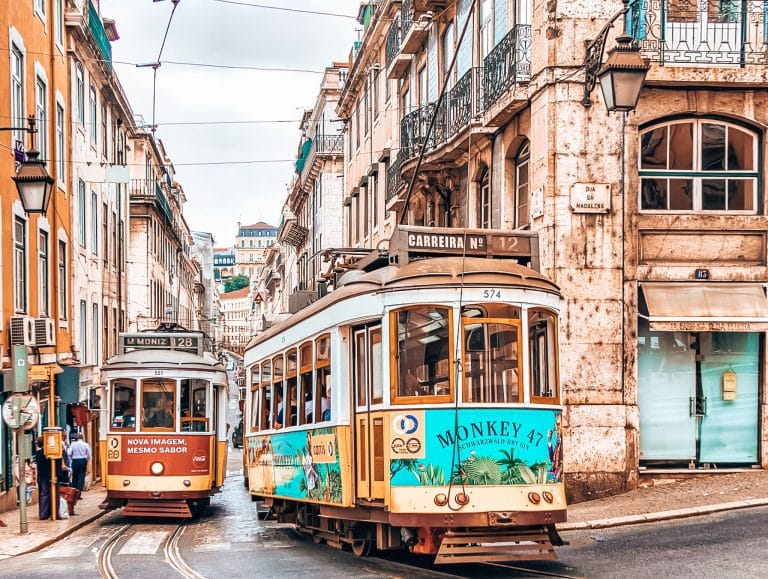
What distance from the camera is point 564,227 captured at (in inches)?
681

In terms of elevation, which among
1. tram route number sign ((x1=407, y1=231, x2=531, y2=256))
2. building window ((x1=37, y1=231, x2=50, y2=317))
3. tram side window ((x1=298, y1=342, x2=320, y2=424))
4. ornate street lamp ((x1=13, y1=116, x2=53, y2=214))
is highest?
ornate street lamp ((x1=13, y1=116, x2=53, y2=214))

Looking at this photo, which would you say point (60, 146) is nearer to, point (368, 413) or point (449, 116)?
point (449, 116)

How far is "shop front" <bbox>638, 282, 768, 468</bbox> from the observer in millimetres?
17516

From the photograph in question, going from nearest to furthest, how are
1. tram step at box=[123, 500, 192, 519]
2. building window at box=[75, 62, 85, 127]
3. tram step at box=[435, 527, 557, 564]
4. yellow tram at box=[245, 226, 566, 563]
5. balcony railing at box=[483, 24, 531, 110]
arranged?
A: tram step at box=[435, 527, 557, 564]
yellow tram at box=[245, 226, 566, 563]
balcony railing at box=[483, 24, 531, 110]
tram step at box=[123, 500, 192, 519]
building window at box=[75, 62, 85, 127]

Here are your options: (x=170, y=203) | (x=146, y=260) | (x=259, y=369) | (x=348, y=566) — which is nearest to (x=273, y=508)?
(x=259, y=369)

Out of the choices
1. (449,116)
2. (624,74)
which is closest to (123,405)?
(449,116)

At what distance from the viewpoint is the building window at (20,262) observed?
22312 mm

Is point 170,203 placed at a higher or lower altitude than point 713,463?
higher

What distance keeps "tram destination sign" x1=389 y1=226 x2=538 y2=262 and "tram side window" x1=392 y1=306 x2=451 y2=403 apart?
89 centimetres

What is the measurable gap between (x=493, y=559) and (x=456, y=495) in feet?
2.11

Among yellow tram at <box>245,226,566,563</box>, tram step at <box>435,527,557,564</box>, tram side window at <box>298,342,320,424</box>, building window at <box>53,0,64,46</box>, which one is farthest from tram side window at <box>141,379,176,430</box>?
building window at <box>53,0,64,46</box>

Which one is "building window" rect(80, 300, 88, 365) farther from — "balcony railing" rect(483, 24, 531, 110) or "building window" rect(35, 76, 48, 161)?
"balcony railing" rect(483, 24, 531, 110)

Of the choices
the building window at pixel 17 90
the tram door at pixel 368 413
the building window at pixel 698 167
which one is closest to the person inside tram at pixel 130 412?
the building window at pixel 17 90

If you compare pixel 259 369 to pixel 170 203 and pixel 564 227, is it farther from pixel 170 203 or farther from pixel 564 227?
pixel 170 203
